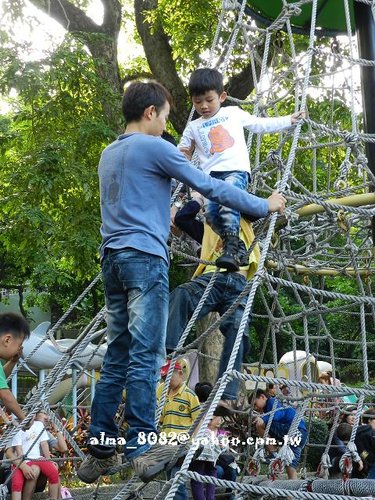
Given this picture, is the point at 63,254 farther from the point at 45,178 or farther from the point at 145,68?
the point at 145,68

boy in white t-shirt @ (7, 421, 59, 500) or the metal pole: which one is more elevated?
the metal pole

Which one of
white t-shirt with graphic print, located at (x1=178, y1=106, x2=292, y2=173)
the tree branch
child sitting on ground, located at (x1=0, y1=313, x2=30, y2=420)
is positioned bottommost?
child sitting on ground, located at (x1=0, y1=313, x2=30, y2=420)

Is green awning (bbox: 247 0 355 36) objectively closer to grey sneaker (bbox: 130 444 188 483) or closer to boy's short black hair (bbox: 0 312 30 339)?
boy's short black hair (bbox: 0 312 30 339)

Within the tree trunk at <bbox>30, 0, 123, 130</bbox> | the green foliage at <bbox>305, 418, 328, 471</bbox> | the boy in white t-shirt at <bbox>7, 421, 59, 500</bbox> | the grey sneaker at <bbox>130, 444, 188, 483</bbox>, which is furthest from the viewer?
the green foliage at <bbox>305, 418, 328, 471</bbox>

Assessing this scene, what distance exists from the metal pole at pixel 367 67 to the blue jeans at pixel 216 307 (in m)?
1.55

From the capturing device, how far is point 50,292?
17.9 metres

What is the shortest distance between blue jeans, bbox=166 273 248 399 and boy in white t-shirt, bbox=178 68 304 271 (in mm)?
272

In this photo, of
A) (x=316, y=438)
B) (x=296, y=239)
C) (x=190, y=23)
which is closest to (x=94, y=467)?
(x=296, y=239)

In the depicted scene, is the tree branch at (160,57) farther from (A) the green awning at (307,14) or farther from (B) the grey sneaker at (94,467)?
(B) the grey sneaker at (94,467)

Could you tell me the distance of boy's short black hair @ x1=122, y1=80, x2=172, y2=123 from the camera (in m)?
2.88

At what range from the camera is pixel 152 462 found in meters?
2.64

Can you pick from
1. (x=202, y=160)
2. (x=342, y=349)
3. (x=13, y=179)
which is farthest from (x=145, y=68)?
(x=342, y=349)

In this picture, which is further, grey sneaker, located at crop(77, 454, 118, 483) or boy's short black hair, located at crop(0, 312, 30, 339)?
boy's short black hair, located at crop(0, 312, 30, 339)

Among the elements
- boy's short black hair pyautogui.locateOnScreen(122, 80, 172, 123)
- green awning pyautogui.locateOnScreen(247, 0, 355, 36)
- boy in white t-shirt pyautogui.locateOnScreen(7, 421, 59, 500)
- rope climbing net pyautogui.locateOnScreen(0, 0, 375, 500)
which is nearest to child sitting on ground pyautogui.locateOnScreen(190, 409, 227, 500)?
rope climbing net pyautogui.locateOnScreen(0, 0, 375, 500)
